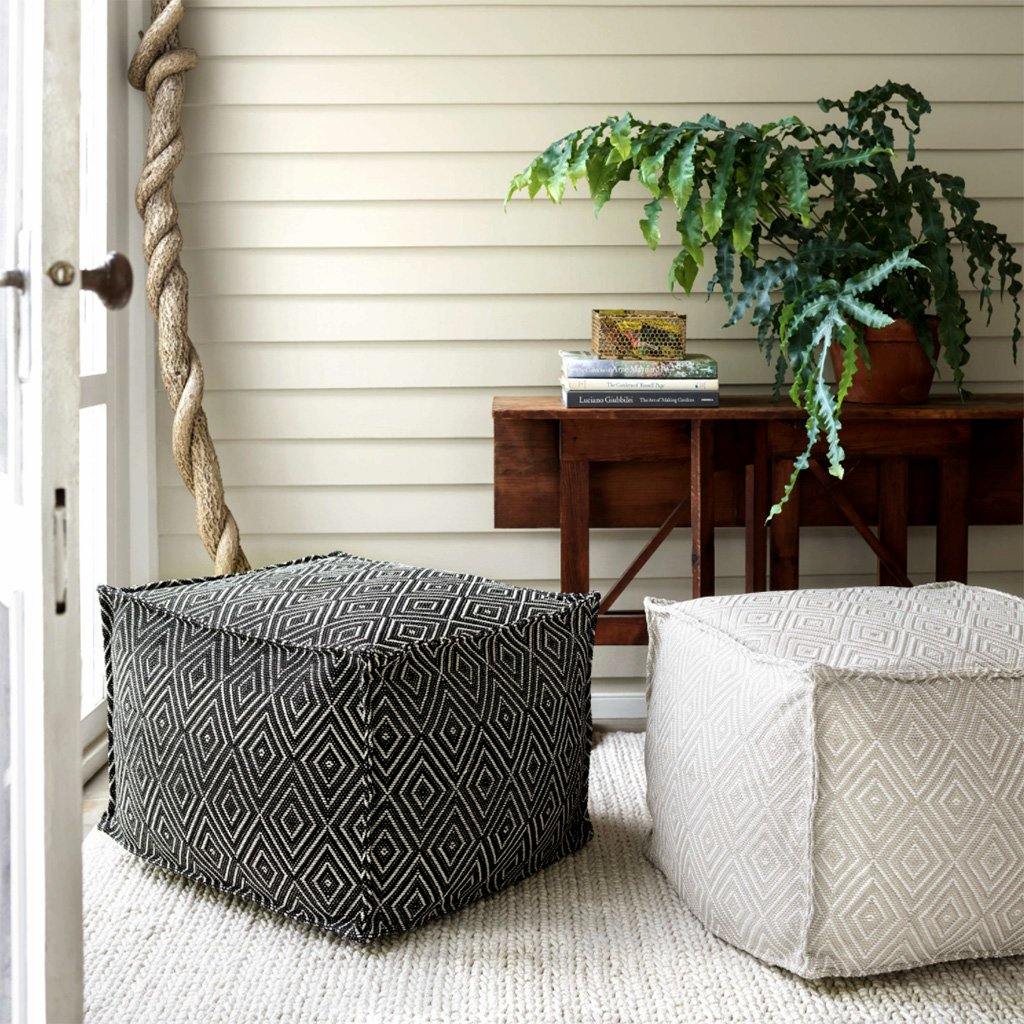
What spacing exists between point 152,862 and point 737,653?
1058 mm

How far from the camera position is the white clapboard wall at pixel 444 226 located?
2.85 metres

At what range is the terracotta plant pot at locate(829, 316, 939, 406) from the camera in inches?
101

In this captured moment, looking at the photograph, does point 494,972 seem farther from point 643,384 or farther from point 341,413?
point 341,413

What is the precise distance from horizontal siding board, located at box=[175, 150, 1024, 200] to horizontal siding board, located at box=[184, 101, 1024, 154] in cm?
2

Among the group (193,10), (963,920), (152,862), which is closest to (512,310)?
(193,10)

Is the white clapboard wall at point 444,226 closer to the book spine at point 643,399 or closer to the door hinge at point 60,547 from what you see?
the book spine at point 643,399

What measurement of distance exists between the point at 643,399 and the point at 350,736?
1.15 m

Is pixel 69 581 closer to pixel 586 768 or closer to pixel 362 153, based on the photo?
pixel 586 768

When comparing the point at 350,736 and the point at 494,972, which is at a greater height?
the point at 350,736

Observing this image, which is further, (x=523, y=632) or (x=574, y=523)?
(x=574, y=523)

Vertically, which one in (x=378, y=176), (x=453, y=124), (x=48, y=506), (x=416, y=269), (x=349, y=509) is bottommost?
(x=349, y=509)

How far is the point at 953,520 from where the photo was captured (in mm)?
2668

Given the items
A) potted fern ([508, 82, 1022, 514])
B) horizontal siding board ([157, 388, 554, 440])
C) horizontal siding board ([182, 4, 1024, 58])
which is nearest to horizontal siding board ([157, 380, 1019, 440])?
horizontal siding board ([157, 388, 554, 440])

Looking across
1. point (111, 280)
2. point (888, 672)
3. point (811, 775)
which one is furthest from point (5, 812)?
point (888, 672)
